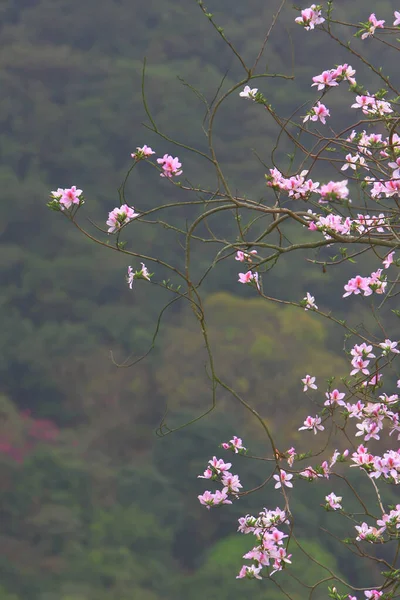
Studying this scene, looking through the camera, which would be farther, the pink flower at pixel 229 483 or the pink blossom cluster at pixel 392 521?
the pink flower at pixel 229 483

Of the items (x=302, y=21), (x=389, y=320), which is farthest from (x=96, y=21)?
(x=302, y=21)

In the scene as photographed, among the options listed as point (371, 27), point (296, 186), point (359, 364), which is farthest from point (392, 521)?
point (371, 27)

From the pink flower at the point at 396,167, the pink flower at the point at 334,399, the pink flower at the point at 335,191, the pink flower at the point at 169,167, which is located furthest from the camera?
the pink flower at the point at 334,399

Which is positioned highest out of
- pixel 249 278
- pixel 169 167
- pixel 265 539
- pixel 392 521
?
pixel 169 167

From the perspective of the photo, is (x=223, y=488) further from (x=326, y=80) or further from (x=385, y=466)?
(x=326, y=80)

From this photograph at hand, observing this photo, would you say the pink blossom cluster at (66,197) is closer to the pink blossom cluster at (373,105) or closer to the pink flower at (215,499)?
the pink blossom cluster at (373,105)

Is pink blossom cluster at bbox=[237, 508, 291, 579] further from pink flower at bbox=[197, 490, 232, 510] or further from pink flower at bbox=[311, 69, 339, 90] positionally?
pink flower at bbox=[311, 69, 339, 90]

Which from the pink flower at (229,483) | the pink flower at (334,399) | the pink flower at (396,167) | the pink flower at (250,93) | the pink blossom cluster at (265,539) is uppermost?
the pink flower at (250,93)

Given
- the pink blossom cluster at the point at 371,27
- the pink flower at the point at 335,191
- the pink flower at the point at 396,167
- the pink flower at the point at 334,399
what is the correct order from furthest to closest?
the pink flower at the point at 334,399
the pink blossom cluster at the point at 371,27
the pink flower at the point at 396,167
the pink flower at the point at 335,191

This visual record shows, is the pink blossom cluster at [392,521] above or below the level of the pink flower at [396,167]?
below

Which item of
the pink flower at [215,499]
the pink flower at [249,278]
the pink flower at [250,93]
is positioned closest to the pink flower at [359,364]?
the pink flower at [249,278]

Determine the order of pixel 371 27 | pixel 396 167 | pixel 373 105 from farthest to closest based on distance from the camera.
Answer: pixel 373 105, pixel 371 27, pixel 396 167

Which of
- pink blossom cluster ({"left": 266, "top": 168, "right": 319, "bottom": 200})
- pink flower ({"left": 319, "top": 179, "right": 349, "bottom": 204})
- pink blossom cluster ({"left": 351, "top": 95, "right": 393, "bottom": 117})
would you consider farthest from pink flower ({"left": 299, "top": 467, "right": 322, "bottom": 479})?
pink flower ({"left": 319, "top": 179, "right": 349, "bottom": 204})

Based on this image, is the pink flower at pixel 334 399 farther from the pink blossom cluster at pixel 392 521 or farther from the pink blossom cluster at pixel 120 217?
the pink blossom cluster at pixel 120 217
